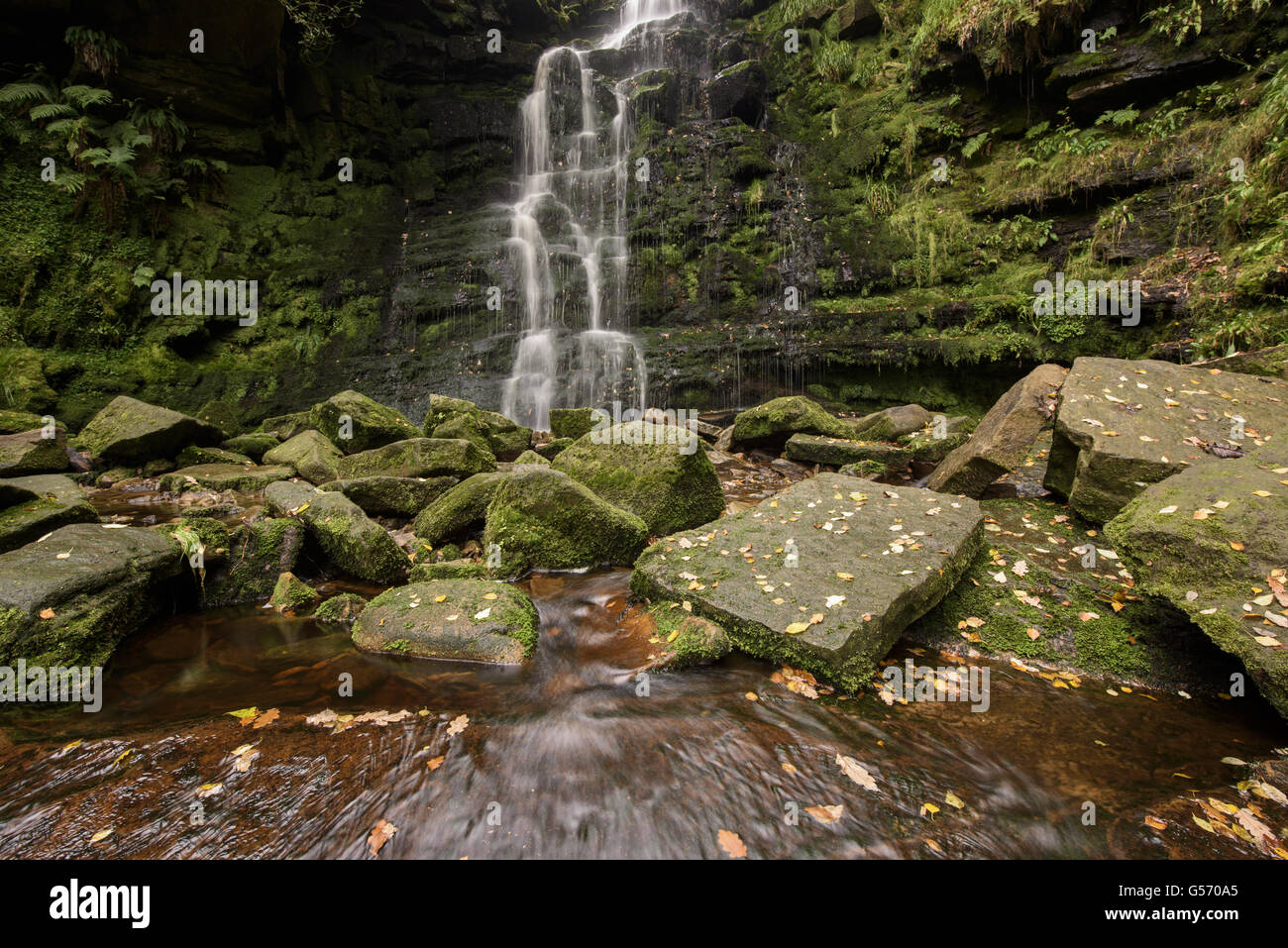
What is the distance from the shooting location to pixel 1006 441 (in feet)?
16.5

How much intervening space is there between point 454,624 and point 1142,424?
215 inches

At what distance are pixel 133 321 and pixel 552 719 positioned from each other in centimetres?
1690

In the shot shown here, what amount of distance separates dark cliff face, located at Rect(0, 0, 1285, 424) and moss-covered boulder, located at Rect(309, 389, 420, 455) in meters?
5.03

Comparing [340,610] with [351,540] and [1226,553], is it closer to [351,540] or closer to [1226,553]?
[351,540]

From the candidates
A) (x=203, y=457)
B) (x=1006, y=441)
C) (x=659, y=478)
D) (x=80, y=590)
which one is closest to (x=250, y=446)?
(x=203, y=457)

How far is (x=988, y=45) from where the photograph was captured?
13.3m

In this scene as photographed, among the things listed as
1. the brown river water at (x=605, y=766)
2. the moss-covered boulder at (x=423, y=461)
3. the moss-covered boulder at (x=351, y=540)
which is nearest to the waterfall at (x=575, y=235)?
the moss-covered boulder at (x=423, y=461)

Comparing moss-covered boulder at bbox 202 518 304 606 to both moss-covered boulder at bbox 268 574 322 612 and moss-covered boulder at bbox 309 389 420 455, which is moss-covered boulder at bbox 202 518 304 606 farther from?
moss-covered boulder at bbox 309 389 420 455

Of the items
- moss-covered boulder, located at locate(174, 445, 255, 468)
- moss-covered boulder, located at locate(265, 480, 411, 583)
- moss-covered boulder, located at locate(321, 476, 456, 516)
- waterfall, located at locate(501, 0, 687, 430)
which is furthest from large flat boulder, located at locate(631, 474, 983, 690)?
waterfall, located at locate(501, 0, 687, 430)

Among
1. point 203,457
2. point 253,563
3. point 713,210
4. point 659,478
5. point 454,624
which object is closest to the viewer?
point 454,624

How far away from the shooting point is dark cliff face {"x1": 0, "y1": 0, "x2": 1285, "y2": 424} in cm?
1101
